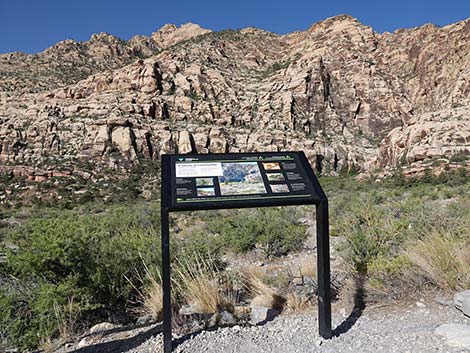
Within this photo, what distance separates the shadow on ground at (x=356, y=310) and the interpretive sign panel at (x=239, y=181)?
51.8 inches

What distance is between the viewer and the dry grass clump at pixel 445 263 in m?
4.16

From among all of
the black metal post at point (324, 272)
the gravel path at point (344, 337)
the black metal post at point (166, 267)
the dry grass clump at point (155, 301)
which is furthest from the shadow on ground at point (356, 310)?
the dry grass clump at point (155, 301)

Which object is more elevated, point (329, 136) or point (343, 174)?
point (329, 136)

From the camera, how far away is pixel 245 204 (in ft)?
11.1

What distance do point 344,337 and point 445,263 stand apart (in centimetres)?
168

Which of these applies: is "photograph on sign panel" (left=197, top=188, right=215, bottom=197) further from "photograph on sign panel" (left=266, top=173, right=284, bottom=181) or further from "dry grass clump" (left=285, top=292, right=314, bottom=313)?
"dry grass clump" (left=285, top=292, right=314, bottom=313)

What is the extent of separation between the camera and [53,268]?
4.54 m

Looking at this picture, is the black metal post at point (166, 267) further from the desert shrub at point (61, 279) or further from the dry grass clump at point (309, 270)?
the dry grass clump at point (309, 270)

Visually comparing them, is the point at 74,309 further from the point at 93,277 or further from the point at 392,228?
the point at 392,228

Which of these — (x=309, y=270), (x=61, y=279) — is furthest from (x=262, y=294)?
(x=61, y=279)

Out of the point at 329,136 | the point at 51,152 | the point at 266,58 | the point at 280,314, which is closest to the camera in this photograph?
the point at 280,314

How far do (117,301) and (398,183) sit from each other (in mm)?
24149

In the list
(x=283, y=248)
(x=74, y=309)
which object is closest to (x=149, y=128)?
(x=283, y=248)

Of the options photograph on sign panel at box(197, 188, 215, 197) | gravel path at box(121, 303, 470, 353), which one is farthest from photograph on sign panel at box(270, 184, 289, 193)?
gravel path at box(121, 303, 470, 353)
